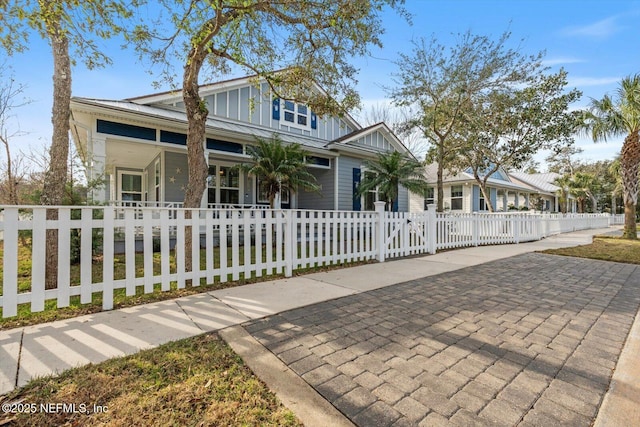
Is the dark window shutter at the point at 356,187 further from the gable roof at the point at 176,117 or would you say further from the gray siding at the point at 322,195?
the gable roof at the point at 176,117

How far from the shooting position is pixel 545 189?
32156mm

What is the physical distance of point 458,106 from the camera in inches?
492

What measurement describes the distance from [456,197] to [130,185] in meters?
21.0

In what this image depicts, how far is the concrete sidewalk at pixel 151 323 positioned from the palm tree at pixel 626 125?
13.7m

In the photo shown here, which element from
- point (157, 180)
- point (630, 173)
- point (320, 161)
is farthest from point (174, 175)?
point (630, 173)

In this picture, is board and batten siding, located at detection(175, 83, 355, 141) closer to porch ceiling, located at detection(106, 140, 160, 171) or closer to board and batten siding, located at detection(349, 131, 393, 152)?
porch ceiling, located at detection(106, 140, 160, 171)

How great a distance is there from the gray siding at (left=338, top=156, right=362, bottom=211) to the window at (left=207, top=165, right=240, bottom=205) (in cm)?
448

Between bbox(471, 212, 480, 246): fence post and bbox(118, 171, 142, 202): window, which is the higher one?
bbox(118, 171, 142, 202): window

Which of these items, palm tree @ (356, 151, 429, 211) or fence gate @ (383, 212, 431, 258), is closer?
fence gate @ (383, 212, 431, 258)

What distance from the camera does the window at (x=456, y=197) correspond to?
22.2 metres

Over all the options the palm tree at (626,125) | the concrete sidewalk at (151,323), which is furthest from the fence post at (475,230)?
the palm tree at (626,125)

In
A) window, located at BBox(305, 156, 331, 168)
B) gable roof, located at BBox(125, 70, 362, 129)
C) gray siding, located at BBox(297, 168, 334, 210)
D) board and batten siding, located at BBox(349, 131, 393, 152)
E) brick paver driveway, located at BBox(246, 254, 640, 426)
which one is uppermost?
gable roof, located at BBox(125, 70, 362, 129)

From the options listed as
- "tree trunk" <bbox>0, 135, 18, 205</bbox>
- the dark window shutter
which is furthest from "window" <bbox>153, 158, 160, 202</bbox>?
the dark window shutter

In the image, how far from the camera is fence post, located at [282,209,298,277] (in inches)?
205
